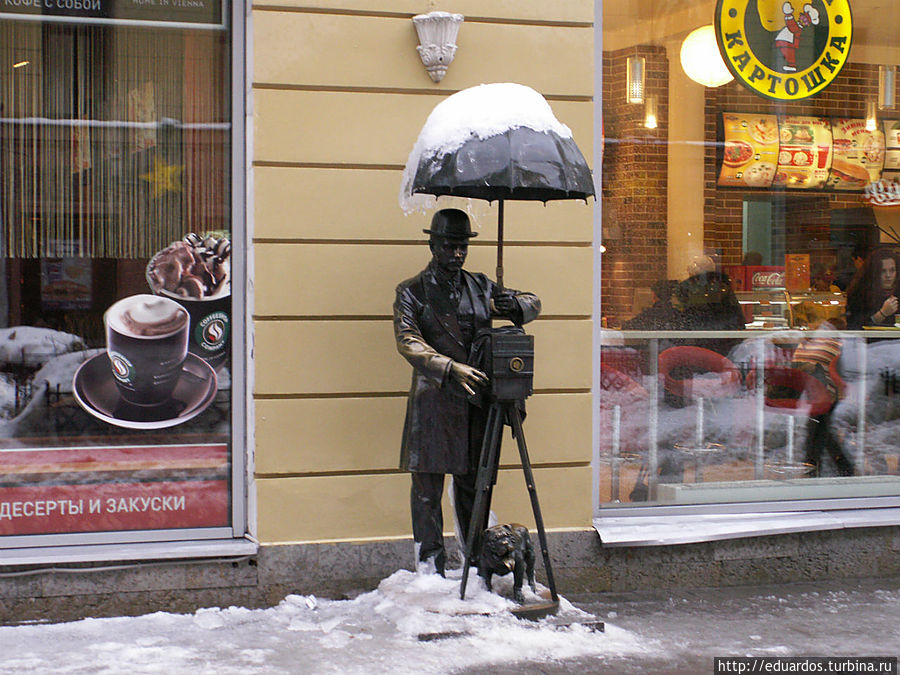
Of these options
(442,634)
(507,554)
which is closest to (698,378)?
(507,554)

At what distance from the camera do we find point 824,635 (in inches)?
218

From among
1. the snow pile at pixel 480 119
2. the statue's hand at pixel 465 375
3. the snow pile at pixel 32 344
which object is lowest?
the statue's hand at pixel 465 375

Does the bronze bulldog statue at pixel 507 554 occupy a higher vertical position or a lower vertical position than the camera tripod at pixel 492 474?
lower

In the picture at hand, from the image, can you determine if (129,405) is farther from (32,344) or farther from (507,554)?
(507,554)

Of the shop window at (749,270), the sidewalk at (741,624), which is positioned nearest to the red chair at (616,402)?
the shop window at (749,270)

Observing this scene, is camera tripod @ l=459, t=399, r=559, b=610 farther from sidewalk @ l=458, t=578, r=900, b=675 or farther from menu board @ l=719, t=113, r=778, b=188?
menu board @ l=719, t=113, r=778, b=188

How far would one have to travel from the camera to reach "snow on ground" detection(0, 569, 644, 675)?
4.93m

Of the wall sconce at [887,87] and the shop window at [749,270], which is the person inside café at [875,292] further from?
the wall sconce at [887,87]

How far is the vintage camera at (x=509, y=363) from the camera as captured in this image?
529 centimetres

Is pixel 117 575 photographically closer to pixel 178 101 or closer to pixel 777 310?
pixel 178 101

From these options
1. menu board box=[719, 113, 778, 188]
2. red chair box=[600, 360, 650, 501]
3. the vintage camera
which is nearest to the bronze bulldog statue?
the vintage camera

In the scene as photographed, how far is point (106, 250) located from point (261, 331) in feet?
3.30

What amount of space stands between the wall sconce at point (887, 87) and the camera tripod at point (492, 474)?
3.83m

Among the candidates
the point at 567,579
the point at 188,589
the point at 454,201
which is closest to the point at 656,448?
the point at 567,579
